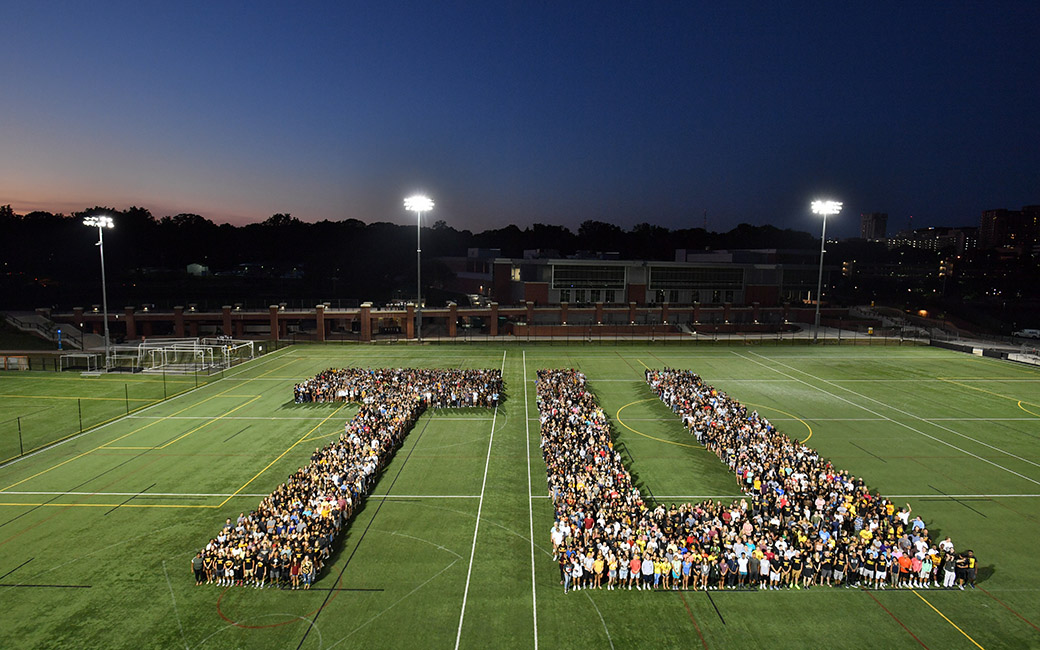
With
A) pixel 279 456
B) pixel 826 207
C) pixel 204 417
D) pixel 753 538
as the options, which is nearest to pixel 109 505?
pixel 279 456

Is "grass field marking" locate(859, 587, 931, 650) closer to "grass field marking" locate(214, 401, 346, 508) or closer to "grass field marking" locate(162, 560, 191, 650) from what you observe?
"grass field marking" locate(162, 560, 191, 650)

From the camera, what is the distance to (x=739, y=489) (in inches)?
884

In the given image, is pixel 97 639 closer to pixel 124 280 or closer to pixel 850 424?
pixel 850 424

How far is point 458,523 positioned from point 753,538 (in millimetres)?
9591

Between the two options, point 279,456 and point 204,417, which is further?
point 204,417

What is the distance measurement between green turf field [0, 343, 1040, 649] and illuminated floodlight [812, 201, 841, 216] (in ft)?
74.6

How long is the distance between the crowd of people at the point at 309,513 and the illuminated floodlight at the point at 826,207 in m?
47.8

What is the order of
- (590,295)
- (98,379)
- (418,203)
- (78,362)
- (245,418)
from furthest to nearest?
(590,295), (418,203), (78,362), (98,379), (245,418)

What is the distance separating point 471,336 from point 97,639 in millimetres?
53361

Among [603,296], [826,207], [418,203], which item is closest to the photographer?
[418,203]

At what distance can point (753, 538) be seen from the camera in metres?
16.6

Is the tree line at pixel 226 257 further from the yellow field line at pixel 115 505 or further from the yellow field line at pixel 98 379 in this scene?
the yellow field line at pixel 115 505

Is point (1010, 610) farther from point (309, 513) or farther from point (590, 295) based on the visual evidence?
point (590, 295)

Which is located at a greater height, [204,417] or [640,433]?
[640,433]
